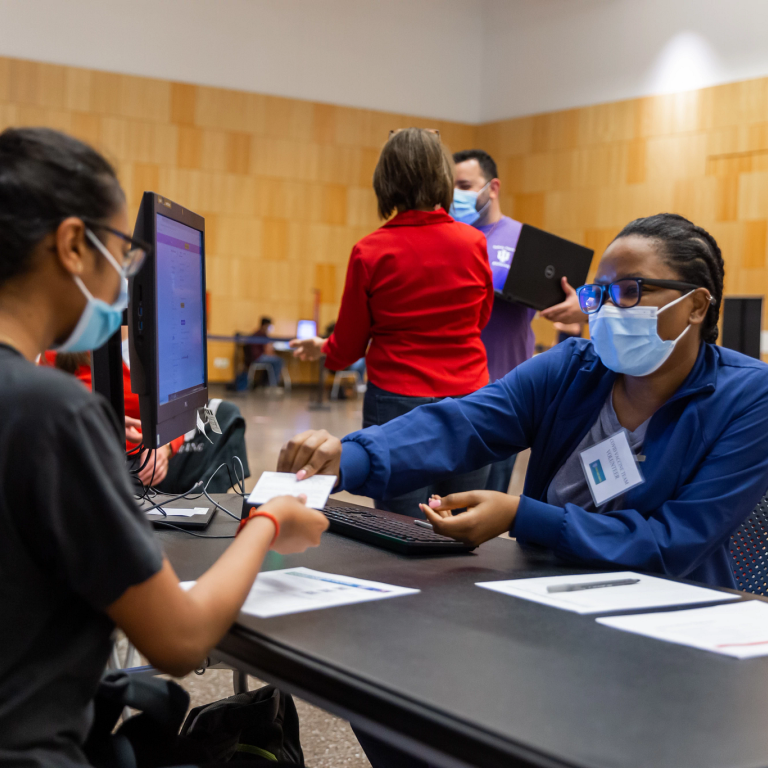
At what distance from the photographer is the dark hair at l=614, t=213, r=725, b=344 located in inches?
61.5

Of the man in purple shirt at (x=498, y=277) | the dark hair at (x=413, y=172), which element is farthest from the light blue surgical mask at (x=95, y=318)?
the man in purple shirt at (x=498, y=277)

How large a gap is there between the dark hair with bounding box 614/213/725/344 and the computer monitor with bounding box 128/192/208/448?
0.86m

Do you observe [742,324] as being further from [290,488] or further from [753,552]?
[290,488]

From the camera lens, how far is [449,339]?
267 cm

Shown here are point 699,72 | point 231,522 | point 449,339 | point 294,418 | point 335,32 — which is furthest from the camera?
point 335,32

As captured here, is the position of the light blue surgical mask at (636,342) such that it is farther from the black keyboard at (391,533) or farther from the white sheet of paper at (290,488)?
the white sheet of paper at (290,488)

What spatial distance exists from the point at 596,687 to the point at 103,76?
40.0ft

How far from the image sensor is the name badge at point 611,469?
1.45m

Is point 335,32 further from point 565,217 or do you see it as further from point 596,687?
point 596,687

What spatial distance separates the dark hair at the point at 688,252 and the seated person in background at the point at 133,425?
104cm

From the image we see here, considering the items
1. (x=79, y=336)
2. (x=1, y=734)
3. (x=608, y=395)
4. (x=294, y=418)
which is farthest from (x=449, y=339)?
(x=294, y=418)

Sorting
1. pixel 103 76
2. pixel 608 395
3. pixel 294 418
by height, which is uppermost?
pixel 103 76

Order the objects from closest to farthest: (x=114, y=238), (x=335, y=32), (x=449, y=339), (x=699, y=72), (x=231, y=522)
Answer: (x=114, y=238) → (x=231, y=522) → (x=449, y=339) → (x=699, y=72) → (x=335, y=32)

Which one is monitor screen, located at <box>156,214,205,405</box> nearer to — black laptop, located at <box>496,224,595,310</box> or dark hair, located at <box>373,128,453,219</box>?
dark hair, located at <box>373,128,453,219</box>
